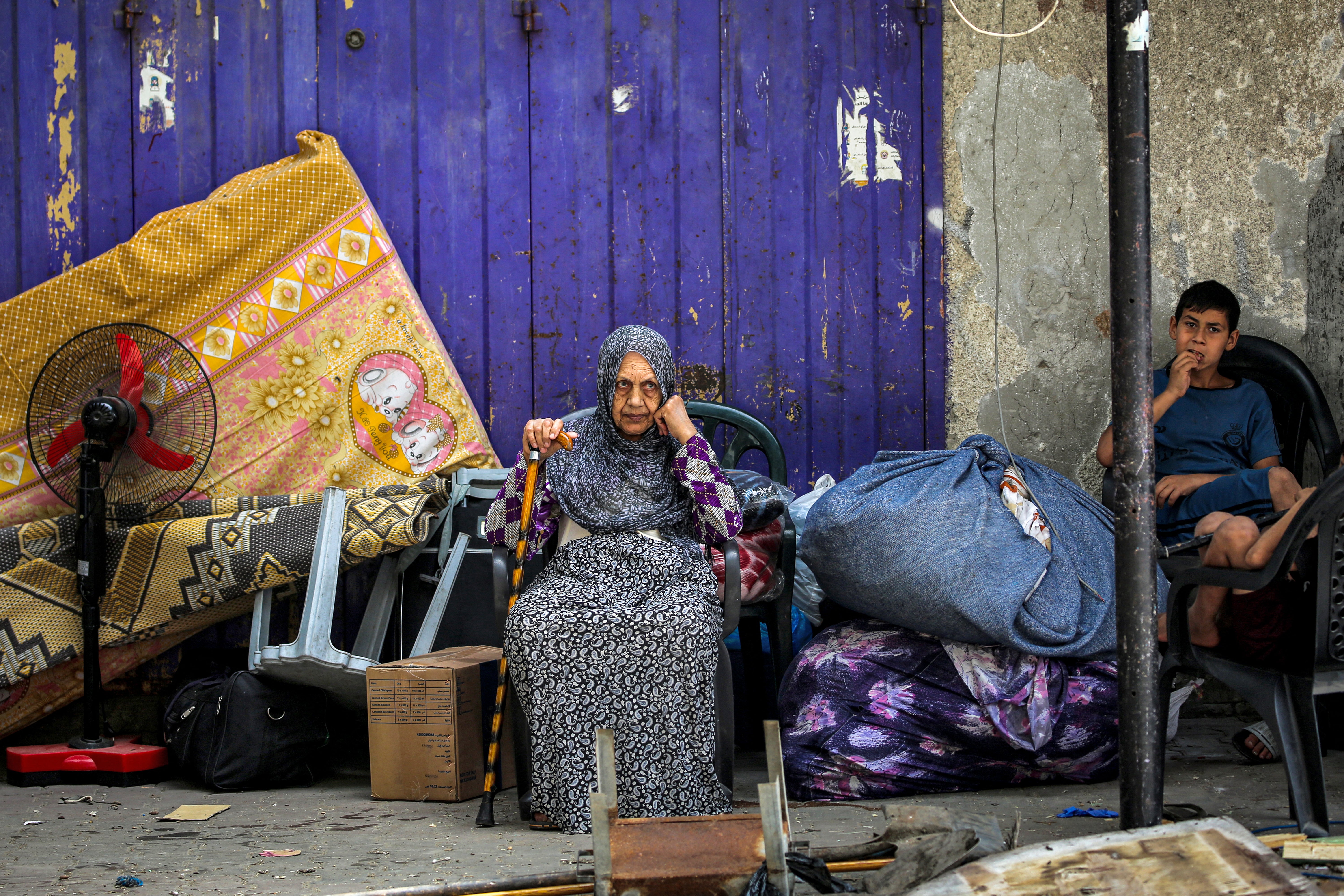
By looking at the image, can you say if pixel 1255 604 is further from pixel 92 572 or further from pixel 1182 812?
pixel 92 572

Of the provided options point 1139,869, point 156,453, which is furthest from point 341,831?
point 1139,869

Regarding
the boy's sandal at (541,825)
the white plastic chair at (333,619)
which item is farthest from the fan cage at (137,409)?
the boy's sandal at (541,825)

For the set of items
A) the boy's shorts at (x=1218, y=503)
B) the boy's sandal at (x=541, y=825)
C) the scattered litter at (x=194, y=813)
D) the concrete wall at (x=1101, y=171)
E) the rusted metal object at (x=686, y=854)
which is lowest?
the scattered litter at (x=194, y=813)

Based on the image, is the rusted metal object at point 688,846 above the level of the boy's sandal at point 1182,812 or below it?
above

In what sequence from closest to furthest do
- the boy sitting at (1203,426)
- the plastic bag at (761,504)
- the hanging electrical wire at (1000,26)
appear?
the plastic bag at (761,504) < the boy sitting at (1203,426) < the hanging electrical wire at (1000,26)

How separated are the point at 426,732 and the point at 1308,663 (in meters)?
2.46

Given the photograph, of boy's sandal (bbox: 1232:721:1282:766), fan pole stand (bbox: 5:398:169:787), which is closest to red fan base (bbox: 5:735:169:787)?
fan pole stand (bbox: 5:398:169:787)

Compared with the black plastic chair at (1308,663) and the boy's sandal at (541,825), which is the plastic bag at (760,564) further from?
the black plastic chair at (1308,663)

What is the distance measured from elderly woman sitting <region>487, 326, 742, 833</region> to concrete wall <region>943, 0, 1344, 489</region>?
1.76m

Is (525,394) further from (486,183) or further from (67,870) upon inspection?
(67,870)

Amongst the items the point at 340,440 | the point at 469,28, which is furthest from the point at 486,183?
the point at 340,440

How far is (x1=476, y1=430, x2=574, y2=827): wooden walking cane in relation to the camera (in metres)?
3.30

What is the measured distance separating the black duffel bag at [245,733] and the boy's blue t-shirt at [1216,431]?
3.17m

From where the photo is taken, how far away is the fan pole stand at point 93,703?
3.86 m
